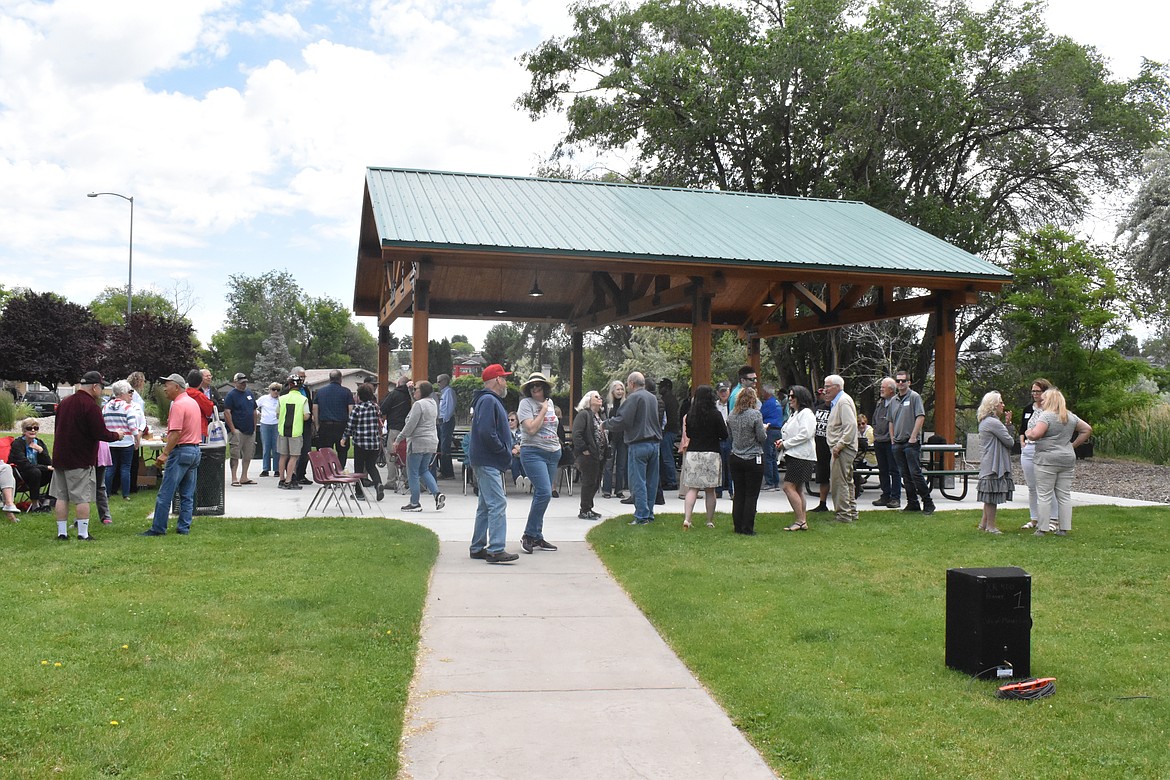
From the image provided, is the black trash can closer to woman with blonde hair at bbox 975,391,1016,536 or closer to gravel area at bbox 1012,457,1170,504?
woman with blonde hair at bbox 975,391,1016,536

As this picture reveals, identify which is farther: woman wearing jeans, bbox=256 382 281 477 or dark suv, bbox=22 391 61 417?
dark suv, bbox=22 391 61 417

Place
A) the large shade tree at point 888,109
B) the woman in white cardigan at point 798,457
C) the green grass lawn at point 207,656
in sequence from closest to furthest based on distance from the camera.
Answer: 1. the green grass lawn at point 207,656
2. the woman in white cardigan at point 798,457
3. the large shade tree at point 888,109

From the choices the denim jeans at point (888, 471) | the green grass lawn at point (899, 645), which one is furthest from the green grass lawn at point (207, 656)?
the denim jeans at point (888, 471)

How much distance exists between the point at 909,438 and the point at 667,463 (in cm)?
365

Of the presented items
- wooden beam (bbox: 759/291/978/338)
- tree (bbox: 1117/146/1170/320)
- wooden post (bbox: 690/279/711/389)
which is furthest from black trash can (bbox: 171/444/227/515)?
tree (bbox: 1117/146/1170/320)

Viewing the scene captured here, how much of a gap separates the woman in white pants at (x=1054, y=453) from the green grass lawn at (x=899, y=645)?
0.35 metres

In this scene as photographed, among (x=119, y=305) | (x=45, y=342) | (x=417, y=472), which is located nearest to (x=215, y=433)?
(x=417, y=472)

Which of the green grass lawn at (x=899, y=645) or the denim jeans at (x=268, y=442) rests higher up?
the denim jeans at (x=268, y=442)

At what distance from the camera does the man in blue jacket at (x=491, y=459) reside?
28.5ft

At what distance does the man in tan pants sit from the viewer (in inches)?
433

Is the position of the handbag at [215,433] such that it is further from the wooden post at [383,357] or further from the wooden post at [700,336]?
the wooden post at [700,336]

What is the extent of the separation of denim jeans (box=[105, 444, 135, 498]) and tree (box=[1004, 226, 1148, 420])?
1862 cm

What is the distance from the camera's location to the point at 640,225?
15445 mm

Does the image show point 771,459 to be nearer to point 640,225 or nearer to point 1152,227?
point 640,225
